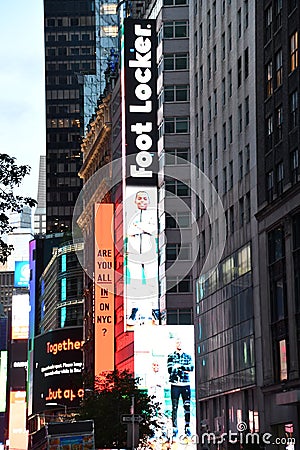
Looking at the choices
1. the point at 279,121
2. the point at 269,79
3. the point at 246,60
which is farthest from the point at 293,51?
the point at 246,60

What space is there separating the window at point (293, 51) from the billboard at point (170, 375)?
155ft

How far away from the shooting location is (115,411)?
3661 inches

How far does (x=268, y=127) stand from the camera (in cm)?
7662

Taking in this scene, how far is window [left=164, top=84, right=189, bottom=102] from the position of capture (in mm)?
114938

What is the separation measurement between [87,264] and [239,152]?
8417cm

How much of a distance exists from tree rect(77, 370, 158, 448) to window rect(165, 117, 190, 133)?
27593 mm

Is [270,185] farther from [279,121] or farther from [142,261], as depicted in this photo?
[142,261]

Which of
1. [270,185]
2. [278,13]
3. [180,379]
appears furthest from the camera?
[180,379]

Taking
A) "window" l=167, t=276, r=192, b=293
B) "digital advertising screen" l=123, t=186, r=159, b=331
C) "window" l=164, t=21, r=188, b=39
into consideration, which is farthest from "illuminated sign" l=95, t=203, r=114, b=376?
"window" l=164, t=21, r=188, b=39

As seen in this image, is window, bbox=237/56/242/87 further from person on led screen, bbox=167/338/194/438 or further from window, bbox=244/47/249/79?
person on led screen, bbox=167/338/194/438

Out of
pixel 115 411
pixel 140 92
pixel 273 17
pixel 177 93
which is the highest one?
pixel 140 92

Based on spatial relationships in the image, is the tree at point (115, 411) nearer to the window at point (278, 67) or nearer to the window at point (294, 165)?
the window at point (294, 165)

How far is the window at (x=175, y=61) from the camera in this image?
115 meters

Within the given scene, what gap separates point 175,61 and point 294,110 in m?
46.6
